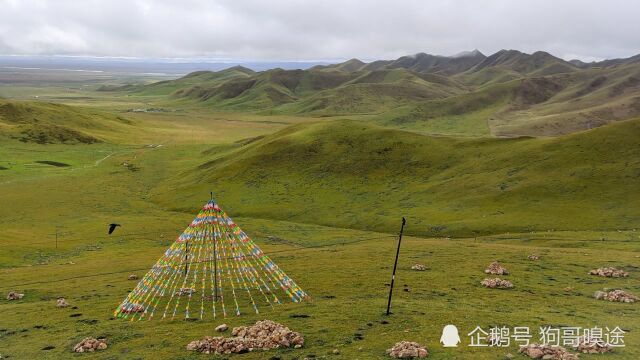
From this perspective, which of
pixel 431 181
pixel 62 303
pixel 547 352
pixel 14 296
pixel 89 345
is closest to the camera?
pixel 547 352

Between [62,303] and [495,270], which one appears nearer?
[62,303]

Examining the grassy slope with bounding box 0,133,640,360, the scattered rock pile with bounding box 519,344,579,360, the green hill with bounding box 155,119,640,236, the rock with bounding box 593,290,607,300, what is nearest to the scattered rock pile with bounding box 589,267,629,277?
the grassy slope with bounding box 0,133,640,360

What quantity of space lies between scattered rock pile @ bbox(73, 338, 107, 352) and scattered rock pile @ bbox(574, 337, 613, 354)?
81.6ft

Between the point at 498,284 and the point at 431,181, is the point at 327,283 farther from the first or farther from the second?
the point at 431,181

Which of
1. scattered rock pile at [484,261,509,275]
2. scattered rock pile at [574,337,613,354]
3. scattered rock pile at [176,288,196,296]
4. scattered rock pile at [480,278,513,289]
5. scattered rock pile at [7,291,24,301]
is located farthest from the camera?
scattered rock pile at [484,261,509,275]

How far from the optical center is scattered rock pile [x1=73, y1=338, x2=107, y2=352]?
26.9 m

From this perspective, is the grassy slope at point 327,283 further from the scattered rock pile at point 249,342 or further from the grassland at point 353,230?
the scattered rock pile at point 249,342

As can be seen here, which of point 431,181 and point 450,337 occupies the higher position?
point 431,181

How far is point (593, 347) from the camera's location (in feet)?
76.1

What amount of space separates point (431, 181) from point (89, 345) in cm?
7430

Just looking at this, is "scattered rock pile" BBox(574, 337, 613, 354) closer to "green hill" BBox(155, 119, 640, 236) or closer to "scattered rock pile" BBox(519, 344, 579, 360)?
"scattered rock pile" BBox(519, 344, 579, 360)

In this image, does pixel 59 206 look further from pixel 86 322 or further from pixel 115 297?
pixel 86 322

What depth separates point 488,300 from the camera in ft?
115

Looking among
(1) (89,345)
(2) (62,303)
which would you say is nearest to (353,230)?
(2) (62,303)
